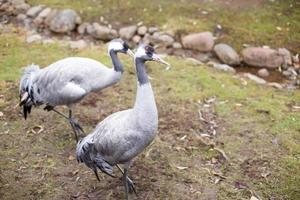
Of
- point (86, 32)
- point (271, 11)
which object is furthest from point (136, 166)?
point (271, 11)

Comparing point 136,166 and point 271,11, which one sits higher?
point 271,11

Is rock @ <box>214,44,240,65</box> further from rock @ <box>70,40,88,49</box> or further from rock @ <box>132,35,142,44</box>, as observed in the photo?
rock @ <box>70,40,88,49</box>

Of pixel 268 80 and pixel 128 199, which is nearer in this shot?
pixel 128 199

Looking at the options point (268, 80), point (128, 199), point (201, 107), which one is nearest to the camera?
point (128, 199)

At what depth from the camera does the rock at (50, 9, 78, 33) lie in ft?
29.2

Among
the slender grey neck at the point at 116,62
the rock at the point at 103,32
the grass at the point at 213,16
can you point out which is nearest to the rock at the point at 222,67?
the grass at the point at 213,16

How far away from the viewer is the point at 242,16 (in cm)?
866

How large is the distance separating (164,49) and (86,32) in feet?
5.45

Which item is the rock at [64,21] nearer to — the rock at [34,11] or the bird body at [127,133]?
the rock at [34,11]

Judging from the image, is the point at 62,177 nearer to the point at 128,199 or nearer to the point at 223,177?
the point at 128,199

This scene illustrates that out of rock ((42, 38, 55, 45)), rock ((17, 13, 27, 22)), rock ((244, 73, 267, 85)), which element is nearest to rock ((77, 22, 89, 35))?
rock ((42, 38, 55, 45))

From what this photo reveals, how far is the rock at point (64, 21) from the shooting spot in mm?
8898

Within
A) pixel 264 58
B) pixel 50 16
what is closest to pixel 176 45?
pixel 264 58

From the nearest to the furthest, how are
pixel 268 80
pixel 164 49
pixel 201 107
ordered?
pixel 201 107
pixel 268 80
pixel 164 49
